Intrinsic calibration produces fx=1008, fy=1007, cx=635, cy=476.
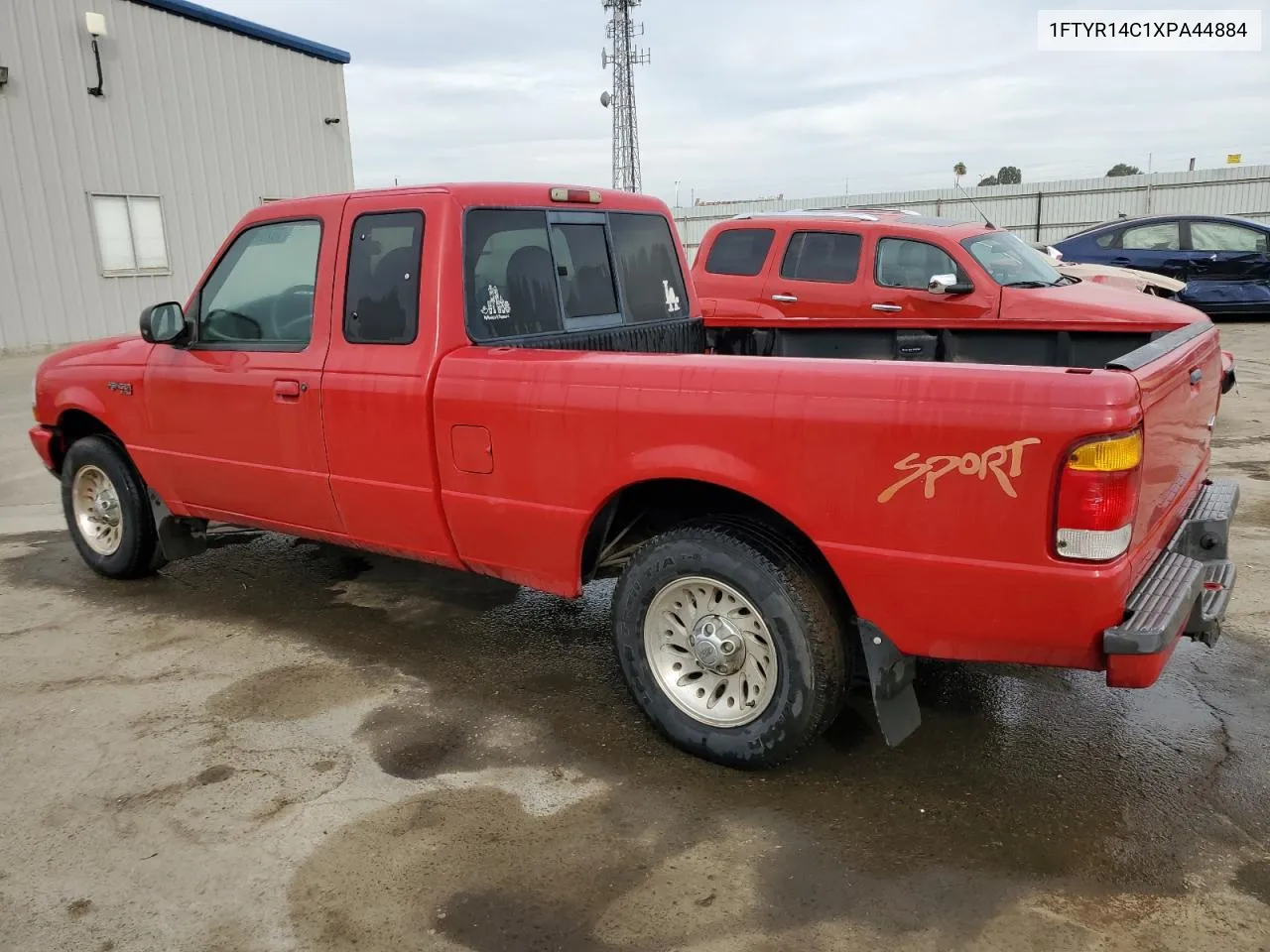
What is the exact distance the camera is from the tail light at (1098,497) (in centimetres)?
252

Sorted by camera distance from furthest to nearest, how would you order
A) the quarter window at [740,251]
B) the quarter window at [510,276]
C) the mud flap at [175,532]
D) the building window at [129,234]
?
the building window at [129,234] → the quarter window at [740,251] → the mud flap at [175,532] → the quarter window at [510,276]

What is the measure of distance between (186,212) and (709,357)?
635 inches

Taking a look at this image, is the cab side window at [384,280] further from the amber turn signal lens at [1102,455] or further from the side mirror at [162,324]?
the amber turn signal lens at [1102,455]

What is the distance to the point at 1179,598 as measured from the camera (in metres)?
2.80

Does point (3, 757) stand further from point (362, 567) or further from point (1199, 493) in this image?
point (1199, 493)

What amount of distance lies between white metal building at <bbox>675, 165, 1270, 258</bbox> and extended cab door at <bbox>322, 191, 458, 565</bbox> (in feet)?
63.2

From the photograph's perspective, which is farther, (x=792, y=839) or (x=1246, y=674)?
(x=1246, y=674)

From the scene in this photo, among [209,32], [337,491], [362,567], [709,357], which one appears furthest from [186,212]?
[709,357]

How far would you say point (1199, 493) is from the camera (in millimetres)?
3645

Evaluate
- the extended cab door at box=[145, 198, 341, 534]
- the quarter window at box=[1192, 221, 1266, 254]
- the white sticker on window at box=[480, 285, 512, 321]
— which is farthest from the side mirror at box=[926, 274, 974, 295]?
the quarter window at box=[1192, 221, 1266, 254]

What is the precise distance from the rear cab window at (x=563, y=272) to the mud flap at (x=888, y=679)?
190 centimetres

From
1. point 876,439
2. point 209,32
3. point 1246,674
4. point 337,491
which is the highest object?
point 209,32

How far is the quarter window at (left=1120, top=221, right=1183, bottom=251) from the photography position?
14297 millimetres

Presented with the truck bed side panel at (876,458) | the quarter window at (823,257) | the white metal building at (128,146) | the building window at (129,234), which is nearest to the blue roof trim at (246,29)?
the white metal building at (128,146)
